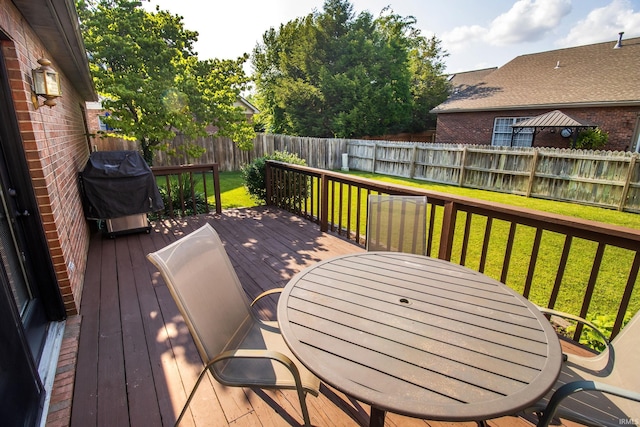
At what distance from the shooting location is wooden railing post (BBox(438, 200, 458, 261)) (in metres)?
2.64

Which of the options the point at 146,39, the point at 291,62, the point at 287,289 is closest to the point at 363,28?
the point at 291,62

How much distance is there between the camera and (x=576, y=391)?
1010 millimetres

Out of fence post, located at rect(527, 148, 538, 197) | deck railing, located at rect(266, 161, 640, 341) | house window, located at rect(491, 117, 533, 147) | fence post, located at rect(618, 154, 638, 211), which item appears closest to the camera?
deck railing, located at rect(266, 161, 640, 341)

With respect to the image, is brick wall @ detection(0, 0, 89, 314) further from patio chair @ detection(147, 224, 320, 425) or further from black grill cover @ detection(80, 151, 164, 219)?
patio chair @ detection(147, 224, 320, 425)

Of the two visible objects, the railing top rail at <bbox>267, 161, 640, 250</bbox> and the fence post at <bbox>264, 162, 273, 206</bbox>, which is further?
the fence post at <bbox>264, 162, 273, 206</bbox>

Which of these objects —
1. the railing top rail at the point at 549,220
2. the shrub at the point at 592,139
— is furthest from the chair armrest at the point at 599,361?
the shrub at the point at 592,139

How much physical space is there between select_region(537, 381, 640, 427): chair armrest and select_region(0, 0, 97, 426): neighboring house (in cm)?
220

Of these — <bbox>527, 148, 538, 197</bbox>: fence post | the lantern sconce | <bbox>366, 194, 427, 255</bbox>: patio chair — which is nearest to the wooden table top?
<bbox>366, 194, 427, 255</bbox>: patio chair

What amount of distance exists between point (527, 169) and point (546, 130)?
4217 millimetres

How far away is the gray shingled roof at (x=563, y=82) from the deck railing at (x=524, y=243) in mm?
8906

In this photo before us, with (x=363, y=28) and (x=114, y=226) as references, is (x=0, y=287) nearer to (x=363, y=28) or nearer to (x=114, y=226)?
(x=114, y=226)

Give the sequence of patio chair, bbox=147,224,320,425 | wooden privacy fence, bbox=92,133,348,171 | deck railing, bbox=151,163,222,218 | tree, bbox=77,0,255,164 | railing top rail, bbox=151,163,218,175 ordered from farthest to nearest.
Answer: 1. wooden privacy fence, bbox=92,133,348,171
2. tree, bbox=77,0,255,164
3. deck railing, bbox=151,163,222,218
4. railing top rail, bbox=151,163,218,175
5. patio chair, bbox=147,224,320,425

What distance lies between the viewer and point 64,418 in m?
1.56

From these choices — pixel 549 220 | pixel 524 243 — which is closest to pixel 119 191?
pixel 549 220
